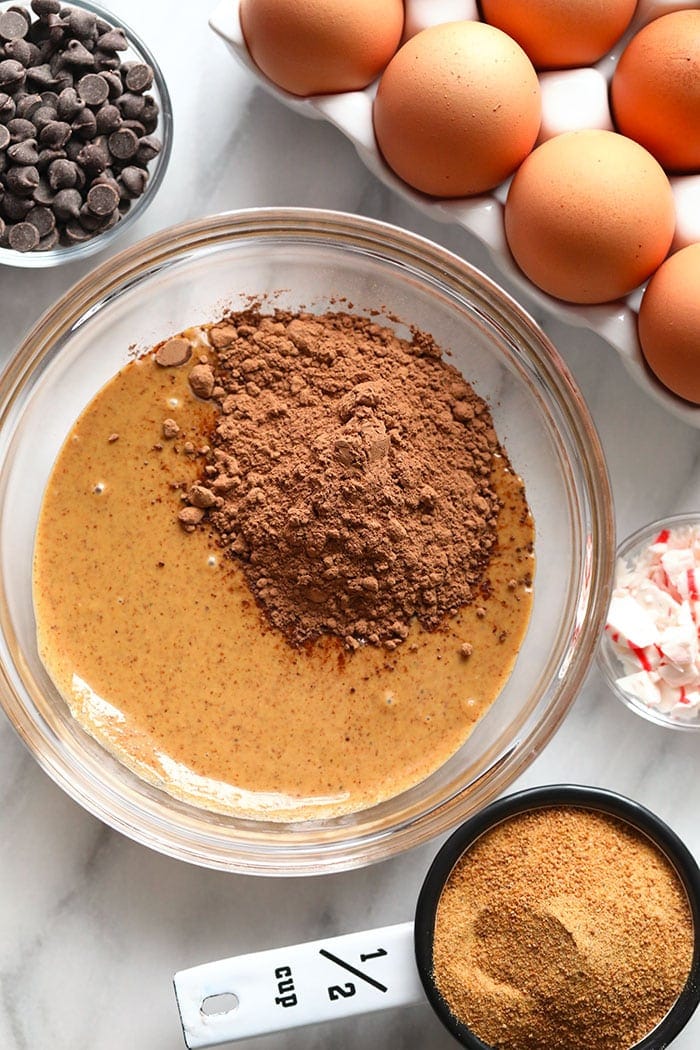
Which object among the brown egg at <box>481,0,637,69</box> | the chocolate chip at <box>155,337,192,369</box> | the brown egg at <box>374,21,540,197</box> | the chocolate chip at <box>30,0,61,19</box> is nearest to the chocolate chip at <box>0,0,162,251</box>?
the chocolate chip at <box>30,0,61,19</box>

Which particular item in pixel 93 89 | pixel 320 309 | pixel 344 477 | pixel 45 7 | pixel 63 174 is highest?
pixel 45 7

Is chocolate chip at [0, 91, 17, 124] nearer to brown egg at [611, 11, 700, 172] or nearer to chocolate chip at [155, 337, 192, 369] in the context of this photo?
chocolate chip at [155, 337, 192, 369]

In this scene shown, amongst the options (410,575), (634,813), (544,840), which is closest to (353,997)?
(544,840)

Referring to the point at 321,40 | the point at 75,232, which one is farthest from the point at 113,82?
the point at 321,40

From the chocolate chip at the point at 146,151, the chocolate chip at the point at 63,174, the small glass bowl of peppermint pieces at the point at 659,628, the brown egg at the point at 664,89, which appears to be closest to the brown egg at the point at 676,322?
the brown egg at the point at 664,89

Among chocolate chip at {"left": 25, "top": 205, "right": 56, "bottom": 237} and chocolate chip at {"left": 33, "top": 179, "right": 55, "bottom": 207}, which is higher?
chocolate chip at {"left": 33, "top": 179, "right": 55, "bottom": 207}

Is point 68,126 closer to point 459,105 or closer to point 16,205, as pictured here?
point 16,205

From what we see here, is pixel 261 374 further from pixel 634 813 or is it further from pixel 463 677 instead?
pixel 634 813
